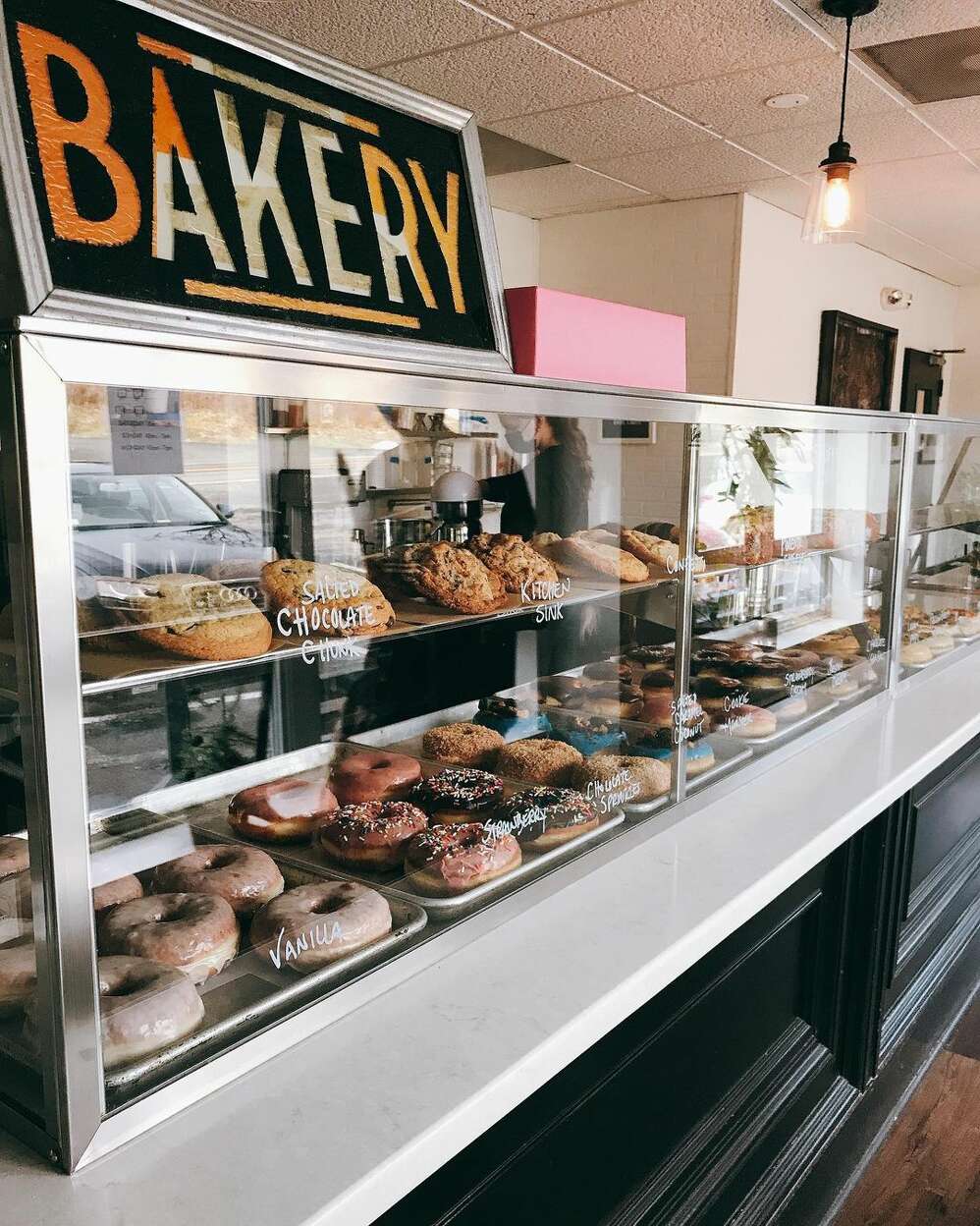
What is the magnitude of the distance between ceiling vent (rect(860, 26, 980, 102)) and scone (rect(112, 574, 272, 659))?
308 cm

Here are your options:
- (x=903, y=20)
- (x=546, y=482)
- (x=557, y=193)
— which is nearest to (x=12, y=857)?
(x=546, y=482)

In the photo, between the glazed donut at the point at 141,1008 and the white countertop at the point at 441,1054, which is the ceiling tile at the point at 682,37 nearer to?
the white countertop at the point at 441,1054

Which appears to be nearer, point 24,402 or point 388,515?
point 24,402

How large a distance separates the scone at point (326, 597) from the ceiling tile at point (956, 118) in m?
3.43

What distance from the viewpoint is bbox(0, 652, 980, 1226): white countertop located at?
2.78 feet

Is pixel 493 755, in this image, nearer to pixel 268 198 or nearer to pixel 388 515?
pixel 388 515

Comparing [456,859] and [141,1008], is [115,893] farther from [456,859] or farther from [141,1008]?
[456,859]

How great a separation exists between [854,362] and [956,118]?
2380 millimetres

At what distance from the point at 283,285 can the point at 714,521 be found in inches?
40.9

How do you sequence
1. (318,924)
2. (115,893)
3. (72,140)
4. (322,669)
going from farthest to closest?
(322,669), (318,924), (115,893), (72,140)

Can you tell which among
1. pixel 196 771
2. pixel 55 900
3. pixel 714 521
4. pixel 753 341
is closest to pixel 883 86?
pixel 753 341

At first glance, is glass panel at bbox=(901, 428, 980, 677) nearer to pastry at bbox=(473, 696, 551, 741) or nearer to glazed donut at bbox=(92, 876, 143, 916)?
pastry at bbox=(473, 696, 551, 741)

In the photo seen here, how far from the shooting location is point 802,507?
2203mm

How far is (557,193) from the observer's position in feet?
16.6
